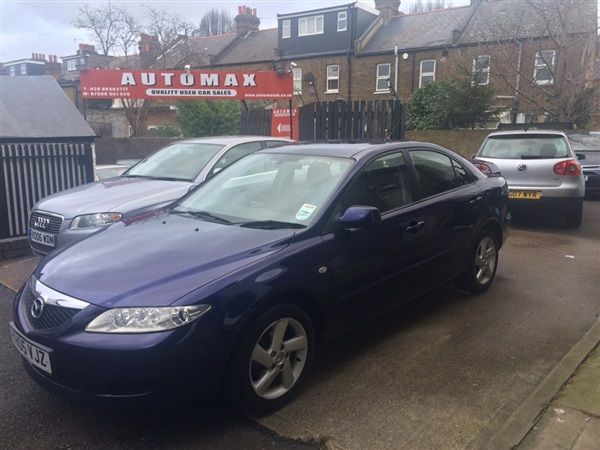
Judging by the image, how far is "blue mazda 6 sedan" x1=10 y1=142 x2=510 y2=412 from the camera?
2.69 meters

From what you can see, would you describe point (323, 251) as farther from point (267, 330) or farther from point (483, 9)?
point (483, 9)

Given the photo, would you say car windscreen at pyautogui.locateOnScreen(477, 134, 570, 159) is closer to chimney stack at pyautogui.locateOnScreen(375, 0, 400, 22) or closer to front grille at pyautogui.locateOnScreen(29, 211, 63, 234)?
front grille at pyautogui.locateOnScreen(29, 211, 63, 234)

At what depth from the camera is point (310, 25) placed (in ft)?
107

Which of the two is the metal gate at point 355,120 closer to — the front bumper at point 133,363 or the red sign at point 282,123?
the red sign at point 282,123

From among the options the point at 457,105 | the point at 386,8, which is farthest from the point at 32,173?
the point at 386,8

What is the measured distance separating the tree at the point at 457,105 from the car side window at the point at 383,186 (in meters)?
13.0

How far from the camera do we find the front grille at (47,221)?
5527 millimetres

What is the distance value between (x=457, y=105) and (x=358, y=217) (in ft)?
46.1

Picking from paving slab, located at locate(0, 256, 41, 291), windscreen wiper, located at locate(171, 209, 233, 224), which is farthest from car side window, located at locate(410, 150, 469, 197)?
paving slab, located at locate(0, 256, 41, 291)

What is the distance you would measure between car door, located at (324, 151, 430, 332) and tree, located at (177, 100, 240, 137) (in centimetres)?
1603

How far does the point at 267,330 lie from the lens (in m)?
3.07

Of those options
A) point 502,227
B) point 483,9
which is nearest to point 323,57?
point 483,9

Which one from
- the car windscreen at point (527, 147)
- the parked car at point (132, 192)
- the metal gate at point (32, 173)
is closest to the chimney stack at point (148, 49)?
the metal gate at point (32, 173)

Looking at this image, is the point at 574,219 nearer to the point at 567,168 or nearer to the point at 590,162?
the point at 567,168
